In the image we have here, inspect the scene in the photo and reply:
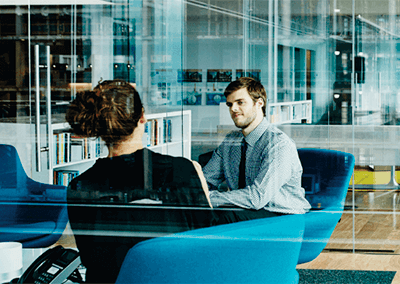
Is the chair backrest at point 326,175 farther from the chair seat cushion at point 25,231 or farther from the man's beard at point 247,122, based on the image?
the chair seat cushion at point 25,231

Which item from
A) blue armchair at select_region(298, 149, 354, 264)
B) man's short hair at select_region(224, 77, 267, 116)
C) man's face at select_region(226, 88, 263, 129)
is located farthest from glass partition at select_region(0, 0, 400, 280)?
man's face at select_region(226, 88, 263, 129)

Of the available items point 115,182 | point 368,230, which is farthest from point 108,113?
point 368,230

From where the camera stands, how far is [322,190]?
10.8 feet

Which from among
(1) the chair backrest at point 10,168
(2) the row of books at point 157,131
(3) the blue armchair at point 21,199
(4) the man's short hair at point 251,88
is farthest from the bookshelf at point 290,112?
(1) the chair backrest at point 10,168

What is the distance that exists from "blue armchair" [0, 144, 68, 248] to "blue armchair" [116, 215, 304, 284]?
88.4 inches

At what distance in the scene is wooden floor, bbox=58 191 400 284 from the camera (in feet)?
11.9

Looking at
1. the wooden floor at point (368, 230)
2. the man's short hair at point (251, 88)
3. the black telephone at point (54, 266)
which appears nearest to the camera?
the black telephone at point (54, 266)

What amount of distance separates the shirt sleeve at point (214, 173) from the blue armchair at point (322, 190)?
53 cm

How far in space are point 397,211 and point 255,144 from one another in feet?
5.18

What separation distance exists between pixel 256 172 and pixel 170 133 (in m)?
1.18

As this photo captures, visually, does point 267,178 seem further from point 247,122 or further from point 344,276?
point 344,276

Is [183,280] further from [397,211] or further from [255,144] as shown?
[397,211]

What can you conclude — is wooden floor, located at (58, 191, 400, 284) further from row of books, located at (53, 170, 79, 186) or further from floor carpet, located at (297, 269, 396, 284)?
row of books, located at (53, 170, 79, 186)

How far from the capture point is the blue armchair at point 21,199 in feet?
12.1
